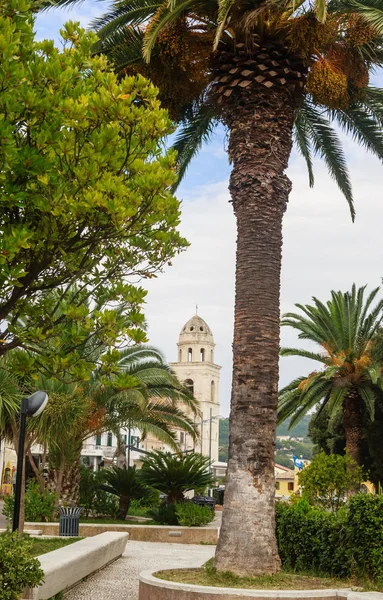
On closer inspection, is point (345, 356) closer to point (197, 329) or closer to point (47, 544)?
point (47, 544)

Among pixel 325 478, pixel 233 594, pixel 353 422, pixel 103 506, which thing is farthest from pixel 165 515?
pixel 233 594

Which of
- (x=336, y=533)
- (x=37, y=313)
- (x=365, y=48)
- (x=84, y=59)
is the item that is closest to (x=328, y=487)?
(x=336, y=533)

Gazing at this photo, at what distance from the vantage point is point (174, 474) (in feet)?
70.1

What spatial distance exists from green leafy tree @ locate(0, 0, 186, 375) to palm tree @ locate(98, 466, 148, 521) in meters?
14.2

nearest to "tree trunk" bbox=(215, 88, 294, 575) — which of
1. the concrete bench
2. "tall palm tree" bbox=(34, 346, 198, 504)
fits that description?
the concrete bench

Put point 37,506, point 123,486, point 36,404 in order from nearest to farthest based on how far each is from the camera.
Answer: point 36,404
point 37,506
point 123,486

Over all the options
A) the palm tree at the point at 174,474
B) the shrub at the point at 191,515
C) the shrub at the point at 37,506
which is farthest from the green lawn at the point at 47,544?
the palm tree at the point at 174,474

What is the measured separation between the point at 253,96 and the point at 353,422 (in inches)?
704

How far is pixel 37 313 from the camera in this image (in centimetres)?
869

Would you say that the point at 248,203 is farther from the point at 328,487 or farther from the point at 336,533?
the point at 328,487

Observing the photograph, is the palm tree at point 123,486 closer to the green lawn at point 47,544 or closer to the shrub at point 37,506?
the shrub at point 37,506

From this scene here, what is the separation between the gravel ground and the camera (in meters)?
10.5

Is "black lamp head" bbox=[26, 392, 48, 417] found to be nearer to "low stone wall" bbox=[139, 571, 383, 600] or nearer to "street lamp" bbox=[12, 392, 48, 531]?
"street lamp" bbox=[12, 392, 48, 531]

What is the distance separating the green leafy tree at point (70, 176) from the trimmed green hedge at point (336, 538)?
3.50m
